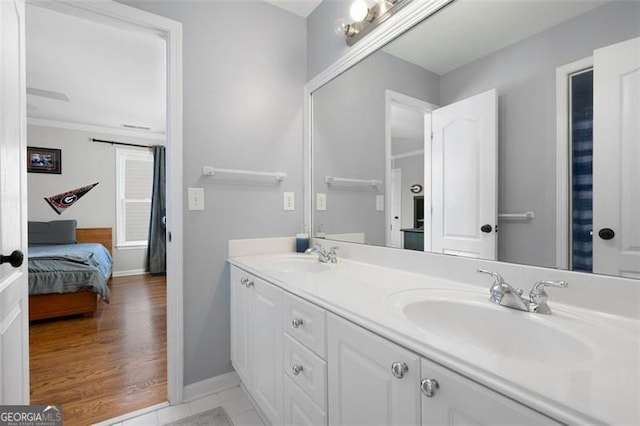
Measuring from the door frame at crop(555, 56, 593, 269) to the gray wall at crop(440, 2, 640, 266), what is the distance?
13 mm

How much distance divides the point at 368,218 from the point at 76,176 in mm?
5001

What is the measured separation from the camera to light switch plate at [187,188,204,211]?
5.46 feet

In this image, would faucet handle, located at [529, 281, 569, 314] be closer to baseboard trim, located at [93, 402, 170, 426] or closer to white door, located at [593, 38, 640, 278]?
white door, located at [593, 38, 640, 278]

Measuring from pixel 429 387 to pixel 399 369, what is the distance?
0.08m

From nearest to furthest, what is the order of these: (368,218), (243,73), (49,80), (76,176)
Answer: (368,218)
(243,73)
(49,80)
(76,176)

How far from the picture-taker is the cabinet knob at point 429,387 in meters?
0.60

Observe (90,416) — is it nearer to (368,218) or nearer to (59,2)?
(368,218)

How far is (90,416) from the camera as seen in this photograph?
154 centimetres

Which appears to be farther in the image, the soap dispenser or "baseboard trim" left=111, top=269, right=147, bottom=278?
"baseboard trim" left=111, top=269, right=147, bottom=278

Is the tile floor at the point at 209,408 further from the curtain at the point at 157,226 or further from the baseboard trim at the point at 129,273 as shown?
the baseboard trim at the point at 129,273

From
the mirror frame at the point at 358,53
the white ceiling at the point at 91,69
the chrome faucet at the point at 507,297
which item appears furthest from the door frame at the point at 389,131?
the white ceiling at the point at 91,69

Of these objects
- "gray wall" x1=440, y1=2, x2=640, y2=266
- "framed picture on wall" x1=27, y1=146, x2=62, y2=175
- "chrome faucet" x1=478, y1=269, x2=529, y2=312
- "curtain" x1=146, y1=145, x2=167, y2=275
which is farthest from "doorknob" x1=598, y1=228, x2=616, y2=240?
"framed picture on wall" x1=27, y1=146, x2=62, y2=175

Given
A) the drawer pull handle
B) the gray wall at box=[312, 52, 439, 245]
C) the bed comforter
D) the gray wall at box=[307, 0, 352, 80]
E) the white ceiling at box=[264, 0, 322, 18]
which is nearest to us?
the drawer pull handle

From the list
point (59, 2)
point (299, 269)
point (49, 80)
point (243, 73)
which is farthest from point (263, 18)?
point (49, 80)
